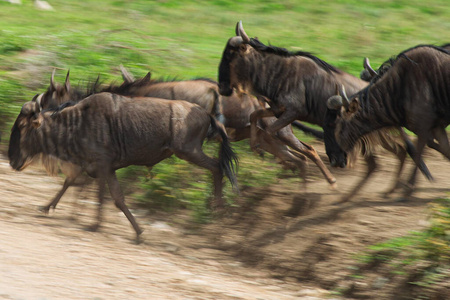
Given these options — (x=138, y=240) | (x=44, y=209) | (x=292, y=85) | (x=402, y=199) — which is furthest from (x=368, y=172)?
(x=44, y=209)

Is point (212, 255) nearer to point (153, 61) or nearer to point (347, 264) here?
point (347, 264)

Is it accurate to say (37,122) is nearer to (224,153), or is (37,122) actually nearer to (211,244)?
(224,153)

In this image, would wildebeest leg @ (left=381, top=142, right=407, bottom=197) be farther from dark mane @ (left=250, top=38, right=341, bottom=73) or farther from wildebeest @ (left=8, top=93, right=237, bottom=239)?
wildebeest @ (left=8, top=93, right=237, bottom=239)

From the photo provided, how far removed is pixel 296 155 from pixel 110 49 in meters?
4.24

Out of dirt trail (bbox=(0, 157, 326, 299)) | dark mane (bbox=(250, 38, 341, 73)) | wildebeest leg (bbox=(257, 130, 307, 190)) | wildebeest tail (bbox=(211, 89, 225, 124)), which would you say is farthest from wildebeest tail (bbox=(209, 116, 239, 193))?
dark mane (bbox=(250, 38, 341, 73))

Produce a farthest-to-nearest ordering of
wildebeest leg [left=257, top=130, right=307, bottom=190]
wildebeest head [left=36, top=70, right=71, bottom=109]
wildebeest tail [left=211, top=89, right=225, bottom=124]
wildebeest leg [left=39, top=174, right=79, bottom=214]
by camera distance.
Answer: wildebeest leg [left=257, top=130, right=307, bottom=190]
wildebeest tail [left=211, top=89, right=225, bottom=124]
wildebeest head [left=36, top=70, right=71, bottom=109]
wildebeest leg [left=39, top=174, right=79, bottom=214]

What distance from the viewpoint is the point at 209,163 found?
7211 mm

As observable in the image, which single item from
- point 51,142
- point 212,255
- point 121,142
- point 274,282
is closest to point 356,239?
point 274,282

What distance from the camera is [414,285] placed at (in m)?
5.87

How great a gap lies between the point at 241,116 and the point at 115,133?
162cm

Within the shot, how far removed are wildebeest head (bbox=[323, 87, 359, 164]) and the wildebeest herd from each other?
1 cm

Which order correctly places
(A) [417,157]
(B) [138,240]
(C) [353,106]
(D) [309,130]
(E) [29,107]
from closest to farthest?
(B) [138,240]
(E) [29,107]
(C) [353,106]
(A) [417,157]
(D) [309,130]

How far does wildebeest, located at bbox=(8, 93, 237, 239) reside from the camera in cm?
698

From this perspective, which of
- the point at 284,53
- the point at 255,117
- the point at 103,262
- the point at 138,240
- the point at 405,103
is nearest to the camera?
the point at 103,262
